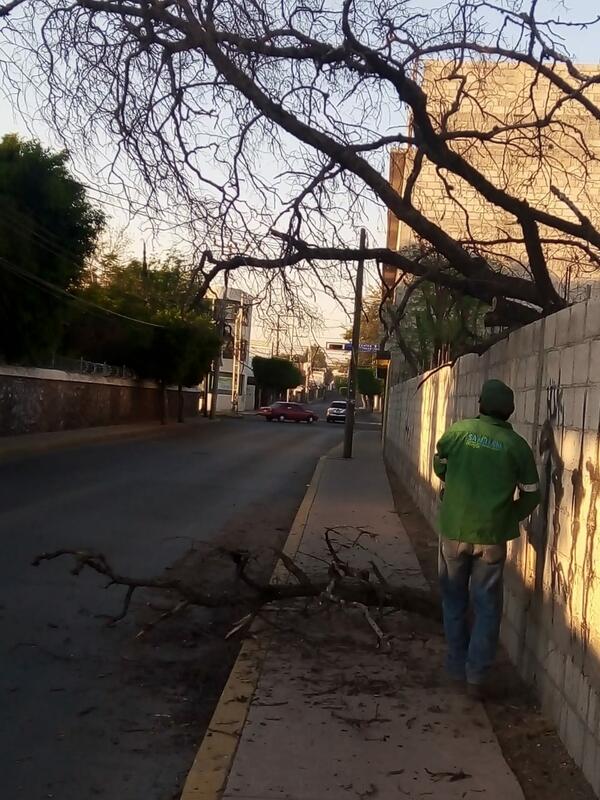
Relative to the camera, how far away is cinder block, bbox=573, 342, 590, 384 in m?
4.66

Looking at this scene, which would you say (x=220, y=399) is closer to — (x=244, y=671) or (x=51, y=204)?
(x=51, y=204)

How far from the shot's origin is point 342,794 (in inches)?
161

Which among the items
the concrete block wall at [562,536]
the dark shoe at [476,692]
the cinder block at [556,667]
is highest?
the concrete block wall at [562,536]

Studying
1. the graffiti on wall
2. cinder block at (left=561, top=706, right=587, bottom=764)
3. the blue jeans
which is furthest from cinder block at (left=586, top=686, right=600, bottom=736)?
the blue jeans

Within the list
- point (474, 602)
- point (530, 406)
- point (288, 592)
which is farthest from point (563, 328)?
point (288, 592)

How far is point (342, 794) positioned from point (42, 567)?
5.52 metres

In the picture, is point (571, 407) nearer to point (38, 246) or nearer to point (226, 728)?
point (226, 728)

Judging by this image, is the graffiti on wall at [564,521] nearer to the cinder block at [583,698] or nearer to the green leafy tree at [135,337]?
the cinder block at [583,698]

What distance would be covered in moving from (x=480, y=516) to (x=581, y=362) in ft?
3.37

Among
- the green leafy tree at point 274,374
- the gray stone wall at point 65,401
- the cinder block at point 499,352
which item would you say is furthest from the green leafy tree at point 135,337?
the green leafy tree at point 274,374

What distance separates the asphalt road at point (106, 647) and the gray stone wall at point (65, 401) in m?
13.1

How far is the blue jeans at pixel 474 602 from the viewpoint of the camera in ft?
17.3

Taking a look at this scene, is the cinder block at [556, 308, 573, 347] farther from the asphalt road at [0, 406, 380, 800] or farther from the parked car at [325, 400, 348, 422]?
the parked car at [325, 400, 348, 422]

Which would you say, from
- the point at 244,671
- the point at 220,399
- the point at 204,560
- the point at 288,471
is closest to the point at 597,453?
the point at 244,671
